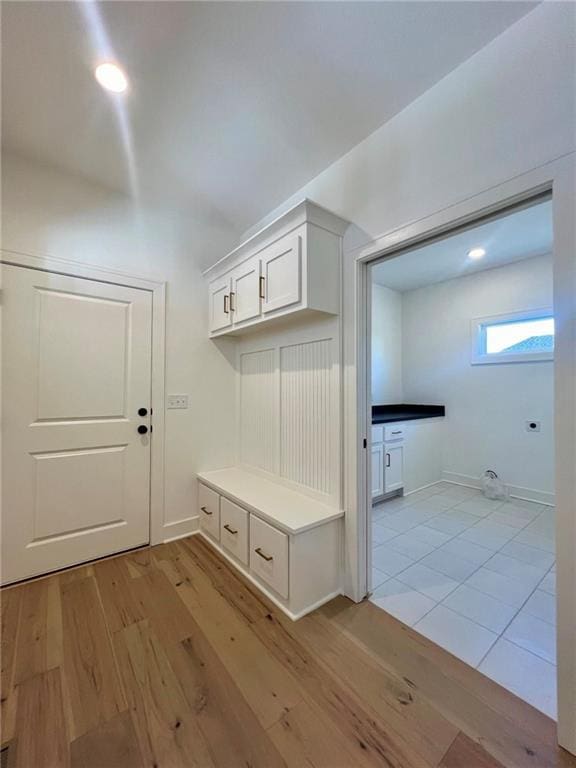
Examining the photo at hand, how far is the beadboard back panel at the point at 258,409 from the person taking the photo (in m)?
2.44

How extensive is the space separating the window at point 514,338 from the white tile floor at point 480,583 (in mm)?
1624

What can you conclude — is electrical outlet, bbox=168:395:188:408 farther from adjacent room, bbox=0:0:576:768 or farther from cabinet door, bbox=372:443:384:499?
cabinet door, bbox=372:443:384:499

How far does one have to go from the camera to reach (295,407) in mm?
2199

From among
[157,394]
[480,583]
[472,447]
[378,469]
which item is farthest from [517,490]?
[157,394]

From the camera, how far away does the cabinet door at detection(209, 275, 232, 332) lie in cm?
246

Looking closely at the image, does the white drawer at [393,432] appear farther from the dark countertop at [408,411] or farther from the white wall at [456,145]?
the white wall at [456,145]

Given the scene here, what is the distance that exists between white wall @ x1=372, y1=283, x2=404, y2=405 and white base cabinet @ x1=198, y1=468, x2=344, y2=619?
2563mm

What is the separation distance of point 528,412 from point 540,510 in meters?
1.01

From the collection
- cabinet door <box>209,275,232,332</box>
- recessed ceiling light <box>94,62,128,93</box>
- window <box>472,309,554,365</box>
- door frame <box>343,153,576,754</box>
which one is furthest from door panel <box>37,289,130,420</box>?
window <box>472,309,554,365</box>

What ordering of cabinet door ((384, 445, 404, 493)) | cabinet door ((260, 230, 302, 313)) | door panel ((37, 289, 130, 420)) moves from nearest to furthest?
cabinet door ((260, 230, 302, 313)) → door panel ((37, 289, 130, 420)) → cabinet door ((384, 445, 404, 493))

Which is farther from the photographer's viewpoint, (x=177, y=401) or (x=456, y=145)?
(x=177, y=401)

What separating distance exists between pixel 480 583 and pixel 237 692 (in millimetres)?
1588

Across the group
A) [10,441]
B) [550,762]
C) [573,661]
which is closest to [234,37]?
[10,441]

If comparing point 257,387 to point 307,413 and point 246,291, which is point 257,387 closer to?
point 307,413
